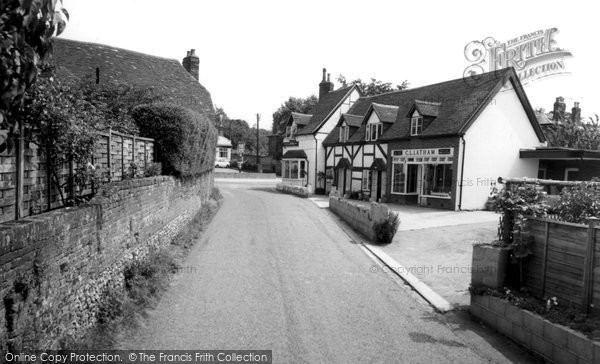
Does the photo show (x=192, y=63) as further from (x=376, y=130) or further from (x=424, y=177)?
(x=424, y=177)

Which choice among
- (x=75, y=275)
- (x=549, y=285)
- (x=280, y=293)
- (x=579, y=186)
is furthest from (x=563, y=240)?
(x=75, y=275)

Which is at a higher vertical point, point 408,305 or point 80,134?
point 80,134

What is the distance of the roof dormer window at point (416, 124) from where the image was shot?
2377 centimetres

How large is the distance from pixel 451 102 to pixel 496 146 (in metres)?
3.83

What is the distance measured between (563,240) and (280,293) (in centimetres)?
453

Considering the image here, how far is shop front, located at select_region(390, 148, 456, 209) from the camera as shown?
852 inches

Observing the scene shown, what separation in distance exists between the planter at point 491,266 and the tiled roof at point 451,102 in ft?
49.7

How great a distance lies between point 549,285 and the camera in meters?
6.02

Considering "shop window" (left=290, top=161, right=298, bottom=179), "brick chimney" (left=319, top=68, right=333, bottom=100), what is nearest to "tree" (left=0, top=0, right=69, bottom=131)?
"shop window" (left=290, top=161, right=298, bottom=179)

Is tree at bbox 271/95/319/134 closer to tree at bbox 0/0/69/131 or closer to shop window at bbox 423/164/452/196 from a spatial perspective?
shop window at bbox 423/164/452/196

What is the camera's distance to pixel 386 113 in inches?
1082

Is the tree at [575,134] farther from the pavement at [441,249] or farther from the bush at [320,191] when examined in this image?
the pavement at [441,249]

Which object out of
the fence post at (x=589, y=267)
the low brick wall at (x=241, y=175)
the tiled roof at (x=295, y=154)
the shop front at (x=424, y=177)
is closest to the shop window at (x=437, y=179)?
the shop front at (x=424, y=177)

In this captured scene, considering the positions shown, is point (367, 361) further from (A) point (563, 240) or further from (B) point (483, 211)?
(B) point (483, 211)
